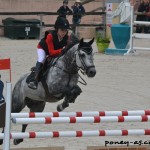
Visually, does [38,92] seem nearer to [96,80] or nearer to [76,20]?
[96,80]

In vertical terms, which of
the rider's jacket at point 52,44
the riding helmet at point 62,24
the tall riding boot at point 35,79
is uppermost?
the riding helmet at point 62,24

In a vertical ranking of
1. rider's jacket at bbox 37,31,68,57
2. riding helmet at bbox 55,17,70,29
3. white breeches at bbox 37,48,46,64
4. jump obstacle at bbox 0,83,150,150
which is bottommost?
jump obstacle at bbox 0,83,150,150

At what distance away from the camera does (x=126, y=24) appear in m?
23.3

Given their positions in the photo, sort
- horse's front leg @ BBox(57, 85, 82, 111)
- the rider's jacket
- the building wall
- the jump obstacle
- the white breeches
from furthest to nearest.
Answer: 1. the building wall
2. the white breeches
3. the rider's jacket
4. horse's front leg @ BBox(57, 85, 82, 111)
5. the jump obstacle

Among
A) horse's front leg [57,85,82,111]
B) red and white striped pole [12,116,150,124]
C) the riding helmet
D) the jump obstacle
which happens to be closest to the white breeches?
the riding helmet

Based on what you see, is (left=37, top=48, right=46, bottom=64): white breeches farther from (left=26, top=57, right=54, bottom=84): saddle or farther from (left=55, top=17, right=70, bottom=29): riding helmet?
(left=55, top=17, right=70, bottom=29): riding helmet

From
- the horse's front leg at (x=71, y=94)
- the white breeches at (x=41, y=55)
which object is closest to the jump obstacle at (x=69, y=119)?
the horse's front leg at (x=71, y=94)

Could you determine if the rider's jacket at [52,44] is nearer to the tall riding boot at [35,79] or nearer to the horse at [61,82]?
the horse at [61,82]

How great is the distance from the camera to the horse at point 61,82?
31.5 feet

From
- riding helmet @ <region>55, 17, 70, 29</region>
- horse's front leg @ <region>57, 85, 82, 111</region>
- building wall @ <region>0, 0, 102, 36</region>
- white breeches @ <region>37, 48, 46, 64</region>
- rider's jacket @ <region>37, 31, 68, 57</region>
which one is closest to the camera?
horse's front leg @ <region>57, 85, 82, 111</region>

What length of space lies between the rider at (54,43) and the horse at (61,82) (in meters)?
0.13

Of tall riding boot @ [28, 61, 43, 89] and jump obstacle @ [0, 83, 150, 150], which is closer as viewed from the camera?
jump obstacle @ [0, 83, 150, 150]

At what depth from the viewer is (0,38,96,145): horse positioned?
31.5 feet

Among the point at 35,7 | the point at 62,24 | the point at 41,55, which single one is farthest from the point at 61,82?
the point at 35,7
